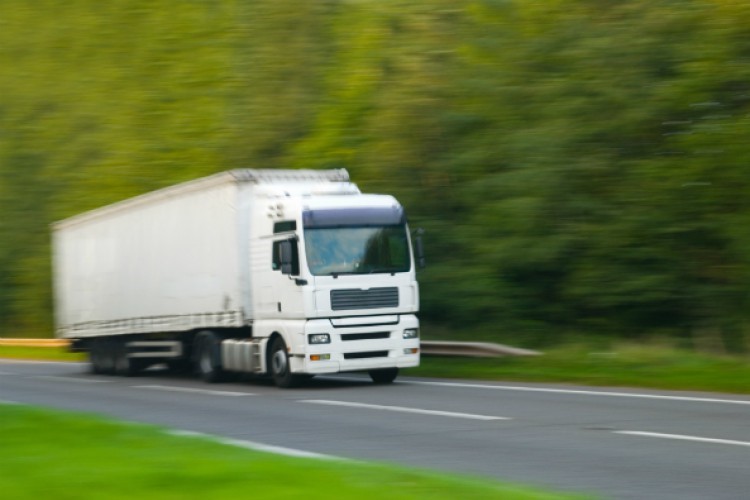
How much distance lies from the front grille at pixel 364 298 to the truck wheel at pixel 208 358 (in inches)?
138

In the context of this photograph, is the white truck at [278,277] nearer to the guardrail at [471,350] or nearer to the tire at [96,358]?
the guardrail at [471,350]

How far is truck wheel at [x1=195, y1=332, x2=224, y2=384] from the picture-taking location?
21.6 meters

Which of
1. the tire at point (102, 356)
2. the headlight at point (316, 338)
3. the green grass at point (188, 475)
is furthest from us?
the tire at point (102, 356)

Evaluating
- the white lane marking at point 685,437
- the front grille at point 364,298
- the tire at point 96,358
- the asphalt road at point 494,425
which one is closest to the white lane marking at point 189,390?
the asphalt road at point 494,425

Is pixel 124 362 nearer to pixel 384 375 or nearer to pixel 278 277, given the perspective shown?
pixel 278 277

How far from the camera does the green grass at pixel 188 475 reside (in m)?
7.23

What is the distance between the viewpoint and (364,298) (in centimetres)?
1905

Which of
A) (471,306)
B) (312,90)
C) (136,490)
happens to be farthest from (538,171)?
(136,490)

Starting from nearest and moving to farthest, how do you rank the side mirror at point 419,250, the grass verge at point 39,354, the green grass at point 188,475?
the green grass at point 188,475, the side mirror at point 419,250, the grass verge at point 39,354

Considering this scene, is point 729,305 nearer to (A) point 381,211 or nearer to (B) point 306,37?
(A) point 381,211

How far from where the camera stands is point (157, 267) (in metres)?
23.9

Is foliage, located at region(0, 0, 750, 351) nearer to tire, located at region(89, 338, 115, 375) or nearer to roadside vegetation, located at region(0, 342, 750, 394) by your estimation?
roadside vegetation, located at region(0, 342, 750, 394)

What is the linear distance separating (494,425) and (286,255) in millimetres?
6710

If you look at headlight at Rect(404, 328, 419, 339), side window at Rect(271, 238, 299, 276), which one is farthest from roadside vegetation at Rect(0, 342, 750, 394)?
side window at Rect(271, 238, 299, 276)
